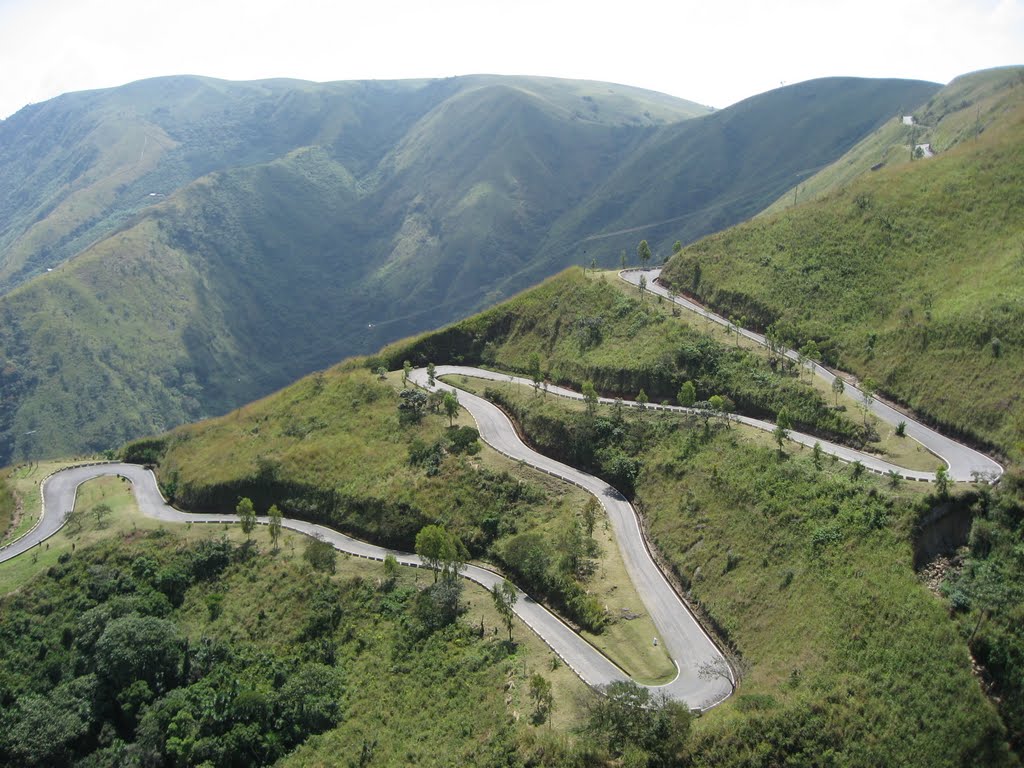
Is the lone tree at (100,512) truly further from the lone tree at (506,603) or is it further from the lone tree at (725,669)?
the lone tree at (725,669)

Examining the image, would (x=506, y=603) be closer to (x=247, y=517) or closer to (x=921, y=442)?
(x=247, y=517)

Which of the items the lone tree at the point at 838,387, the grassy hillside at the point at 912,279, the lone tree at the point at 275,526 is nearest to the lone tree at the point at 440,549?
the lone tree at the point at 275,526

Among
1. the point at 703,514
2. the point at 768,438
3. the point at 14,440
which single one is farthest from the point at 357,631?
the point at 14,440

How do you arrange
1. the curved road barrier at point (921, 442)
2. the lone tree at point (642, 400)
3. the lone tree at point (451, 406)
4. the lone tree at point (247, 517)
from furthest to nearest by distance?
the lone tree at point (451, 406)
the lone tree at point (642, 400)
the lone tree at point (247, 517)
the curved road barrier at point (921, 442)

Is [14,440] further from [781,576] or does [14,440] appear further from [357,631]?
[781,576]

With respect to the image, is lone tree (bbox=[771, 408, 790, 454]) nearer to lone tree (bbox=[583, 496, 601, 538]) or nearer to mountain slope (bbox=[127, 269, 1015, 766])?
→ mountain slope (bbox=[127, 269, 1015, 766])
